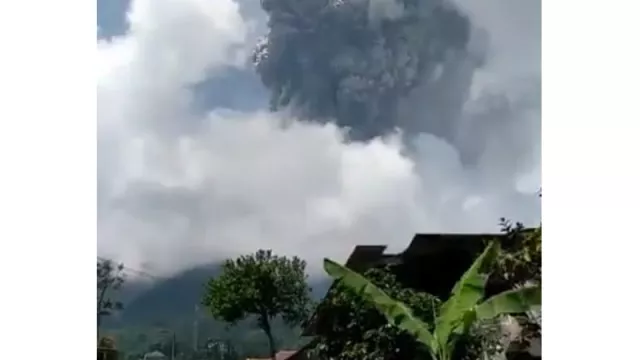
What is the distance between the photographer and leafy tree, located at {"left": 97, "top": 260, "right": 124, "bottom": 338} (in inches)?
102

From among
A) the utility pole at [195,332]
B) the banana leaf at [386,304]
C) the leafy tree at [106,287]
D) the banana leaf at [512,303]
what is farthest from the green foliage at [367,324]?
the leafy tree at [106,287]

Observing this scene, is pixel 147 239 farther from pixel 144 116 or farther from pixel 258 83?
pixel 258 83

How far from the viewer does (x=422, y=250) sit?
2.56 metres

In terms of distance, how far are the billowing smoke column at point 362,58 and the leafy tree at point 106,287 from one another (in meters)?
0.78

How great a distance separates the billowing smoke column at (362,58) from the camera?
2.55 m

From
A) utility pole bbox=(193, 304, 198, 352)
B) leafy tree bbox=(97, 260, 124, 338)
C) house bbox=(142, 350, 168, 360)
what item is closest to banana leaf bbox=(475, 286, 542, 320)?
utility pole bbox=(193, 304, 198, 352)

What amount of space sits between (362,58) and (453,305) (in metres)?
0.86

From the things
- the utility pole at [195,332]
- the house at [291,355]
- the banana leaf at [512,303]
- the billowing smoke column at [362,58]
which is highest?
the billowing smoke column at [362,58]

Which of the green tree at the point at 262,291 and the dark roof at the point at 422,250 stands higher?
the dark roof at the point at 422,250

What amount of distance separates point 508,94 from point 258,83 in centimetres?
82

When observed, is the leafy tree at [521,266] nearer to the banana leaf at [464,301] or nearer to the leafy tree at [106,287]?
the banana leaf at [464,301]

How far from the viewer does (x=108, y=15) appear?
2.60 meters

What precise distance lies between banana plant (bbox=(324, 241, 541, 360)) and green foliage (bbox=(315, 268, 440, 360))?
2 cm

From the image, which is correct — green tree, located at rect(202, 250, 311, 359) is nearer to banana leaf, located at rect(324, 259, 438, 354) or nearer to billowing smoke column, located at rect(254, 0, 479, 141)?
banana leaf, located at rect(324, 259, 438, 354)
